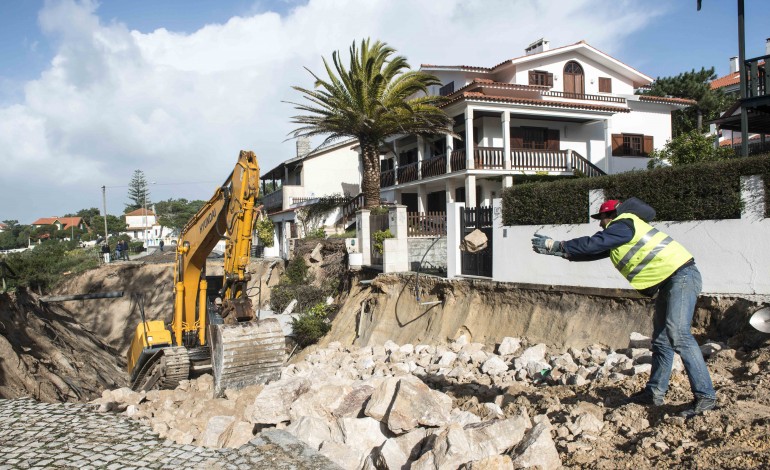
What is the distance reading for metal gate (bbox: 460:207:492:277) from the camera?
41.7 ft

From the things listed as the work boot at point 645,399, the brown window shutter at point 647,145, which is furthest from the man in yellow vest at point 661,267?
the brown window shutter at point 647,145

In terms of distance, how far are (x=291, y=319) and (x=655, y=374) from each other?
12.9 metres

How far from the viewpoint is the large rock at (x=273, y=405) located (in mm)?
6121

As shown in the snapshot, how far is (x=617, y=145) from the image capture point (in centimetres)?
2470

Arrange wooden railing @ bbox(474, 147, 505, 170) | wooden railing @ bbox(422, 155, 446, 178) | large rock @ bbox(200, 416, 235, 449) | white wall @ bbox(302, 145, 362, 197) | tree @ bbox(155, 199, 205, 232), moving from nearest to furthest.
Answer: large rock @ bbox(200, 416, 235, 449) < wooden railing @ bbox(474, 147, 505, 170) < wooden railing @ bbox(422, 155, 446, 178) < white wall @ bbox(302, 145, 362, 197) < tree @ bbox(155, 199, 205, 232)

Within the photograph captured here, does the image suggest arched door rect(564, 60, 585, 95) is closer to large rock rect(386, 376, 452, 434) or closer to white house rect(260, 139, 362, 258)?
white house rect(260, 139, 362, 258)

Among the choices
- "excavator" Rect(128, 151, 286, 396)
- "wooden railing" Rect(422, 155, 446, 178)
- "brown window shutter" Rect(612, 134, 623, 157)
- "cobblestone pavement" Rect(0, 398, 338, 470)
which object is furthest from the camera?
"brown window shutter" Rect(612, 134, 623, 157)

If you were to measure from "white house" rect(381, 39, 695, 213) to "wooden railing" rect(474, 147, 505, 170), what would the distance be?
0.04m

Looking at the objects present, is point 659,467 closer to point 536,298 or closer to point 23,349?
point 536,298

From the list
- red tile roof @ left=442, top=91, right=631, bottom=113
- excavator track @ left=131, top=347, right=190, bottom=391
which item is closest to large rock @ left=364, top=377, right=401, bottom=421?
excavator track @ left=131, top=347, right=190, bottom=391

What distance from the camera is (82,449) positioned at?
577cm

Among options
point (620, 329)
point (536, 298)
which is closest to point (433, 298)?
point (536, 298)

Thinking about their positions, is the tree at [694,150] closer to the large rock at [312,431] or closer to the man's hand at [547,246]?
the man's hand at [547,246]

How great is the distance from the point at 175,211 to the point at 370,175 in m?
91.9
